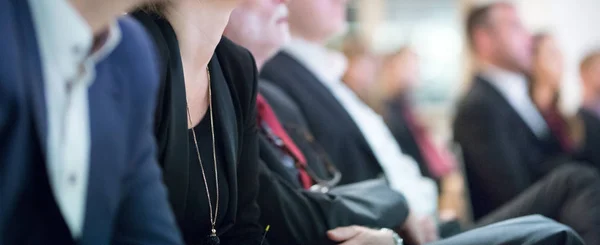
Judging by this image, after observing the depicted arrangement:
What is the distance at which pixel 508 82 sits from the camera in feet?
9.16

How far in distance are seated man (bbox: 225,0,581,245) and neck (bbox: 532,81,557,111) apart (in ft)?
5.27

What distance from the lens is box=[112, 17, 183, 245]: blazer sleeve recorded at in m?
0.80

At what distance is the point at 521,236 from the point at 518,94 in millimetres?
1695

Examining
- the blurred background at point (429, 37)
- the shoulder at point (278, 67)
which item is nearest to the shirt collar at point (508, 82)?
the shoulder at point (278, 67)

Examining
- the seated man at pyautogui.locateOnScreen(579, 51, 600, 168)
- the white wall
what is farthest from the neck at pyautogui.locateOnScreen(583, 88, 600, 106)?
the white wall

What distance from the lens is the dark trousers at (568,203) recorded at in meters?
1.85

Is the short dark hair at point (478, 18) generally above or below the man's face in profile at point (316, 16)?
below

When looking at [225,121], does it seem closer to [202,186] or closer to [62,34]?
[202,186]

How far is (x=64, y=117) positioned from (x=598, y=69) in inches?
116

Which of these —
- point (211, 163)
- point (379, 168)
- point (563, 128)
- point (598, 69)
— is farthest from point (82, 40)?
point (598, 69)

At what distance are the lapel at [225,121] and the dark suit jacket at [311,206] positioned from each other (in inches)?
5.8

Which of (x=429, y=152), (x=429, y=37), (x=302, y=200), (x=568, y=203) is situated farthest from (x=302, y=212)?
(x=429, y=37)

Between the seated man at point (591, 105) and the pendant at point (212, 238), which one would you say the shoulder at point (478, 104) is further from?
the pendant at point (212, 238)

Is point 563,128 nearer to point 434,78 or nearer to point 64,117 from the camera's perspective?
point 64,117
